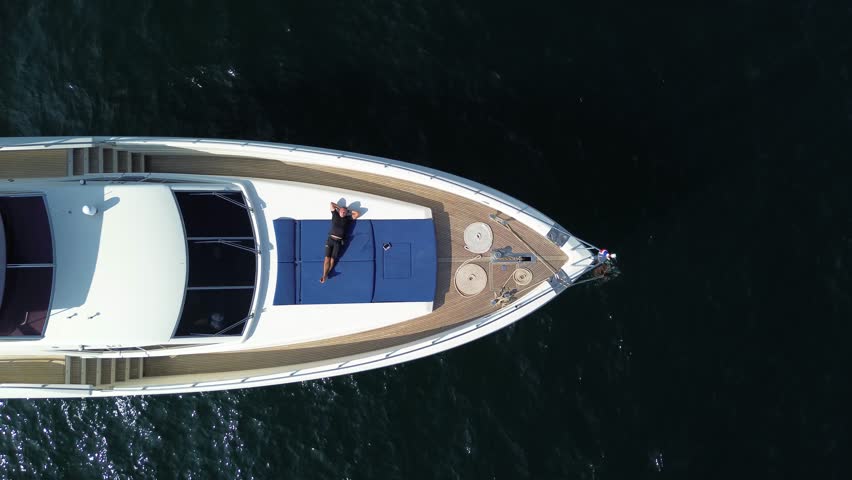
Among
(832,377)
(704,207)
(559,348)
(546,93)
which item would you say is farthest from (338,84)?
(832,377)

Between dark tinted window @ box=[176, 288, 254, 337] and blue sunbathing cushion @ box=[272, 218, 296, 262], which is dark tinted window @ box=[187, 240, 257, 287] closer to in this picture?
dark tinted window @ box=[176, 288, 254, 337]

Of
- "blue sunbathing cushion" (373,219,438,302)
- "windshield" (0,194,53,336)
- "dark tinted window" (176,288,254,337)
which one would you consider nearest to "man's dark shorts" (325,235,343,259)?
"blue sunbathing cushion" (373,219,438,302)

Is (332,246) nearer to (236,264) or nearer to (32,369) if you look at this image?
(236,264)

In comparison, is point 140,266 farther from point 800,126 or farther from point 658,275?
point 800,126

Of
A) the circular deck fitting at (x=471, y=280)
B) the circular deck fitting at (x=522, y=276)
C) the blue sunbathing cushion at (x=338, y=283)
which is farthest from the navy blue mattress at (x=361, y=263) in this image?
the circular deck fitting at (x=522, y=276)

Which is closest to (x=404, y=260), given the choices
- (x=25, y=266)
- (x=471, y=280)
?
(x=471, y=280)

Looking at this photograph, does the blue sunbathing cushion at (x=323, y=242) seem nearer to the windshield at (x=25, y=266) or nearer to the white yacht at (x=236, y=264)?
the white yacht at (x=236, y=264)
